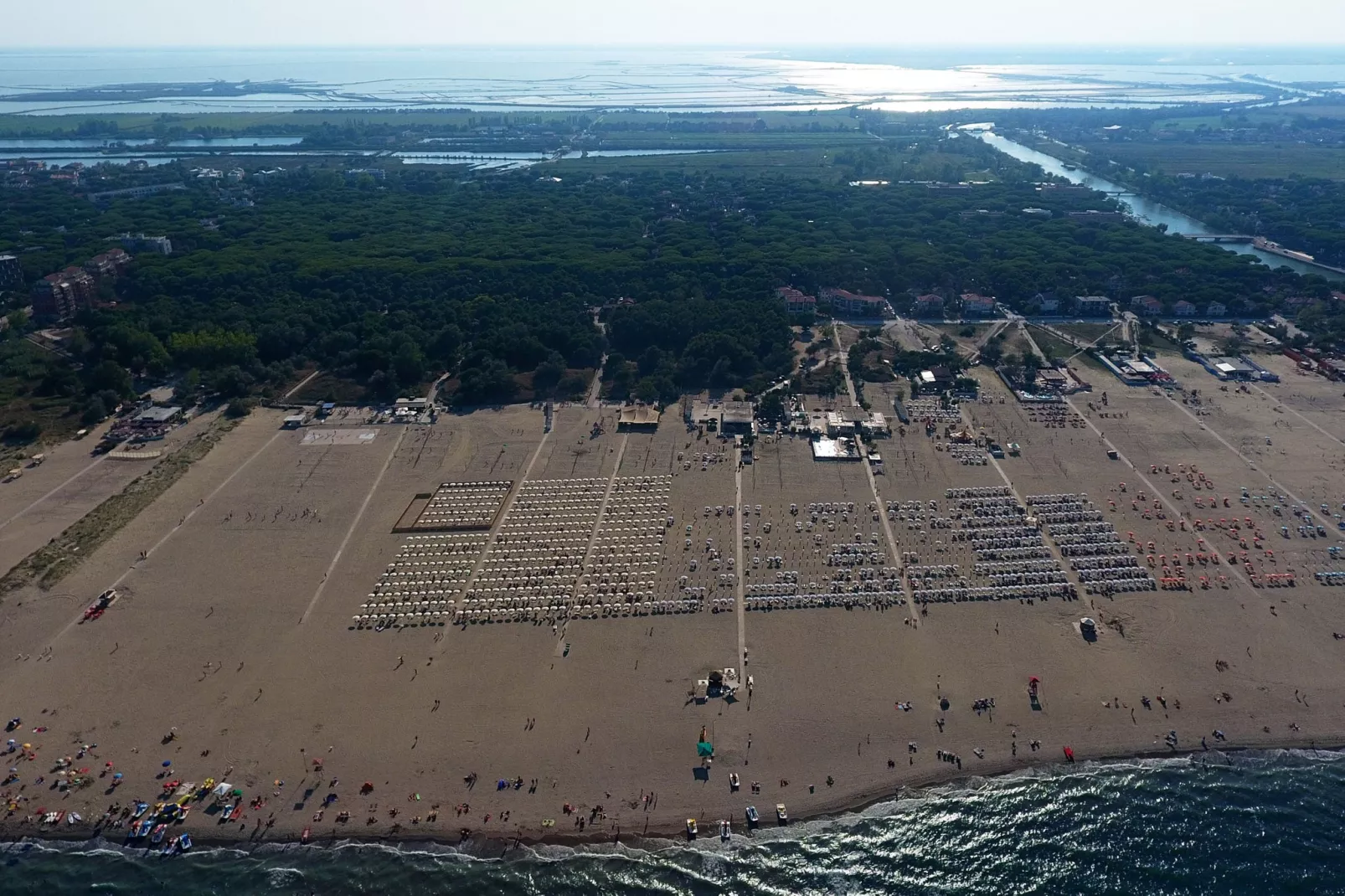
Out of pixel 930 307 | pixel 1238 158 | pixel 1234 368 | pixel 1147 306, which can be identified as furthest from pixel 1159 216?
pixel 1234 368

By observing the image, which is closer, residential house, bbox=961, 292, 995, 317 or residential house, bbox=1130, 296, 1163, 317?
residential house, bbox=1130, 296, 1163, 317

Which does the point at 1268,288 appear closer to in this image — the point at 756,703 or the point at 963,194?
the point at 963,194

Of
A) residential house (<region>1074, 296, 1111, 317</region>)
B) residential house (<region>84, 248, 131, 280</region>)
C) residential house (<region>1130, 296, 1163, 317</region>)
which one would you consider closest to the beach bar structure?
residential house (<region>1130, 296, 1163, 317</region>)

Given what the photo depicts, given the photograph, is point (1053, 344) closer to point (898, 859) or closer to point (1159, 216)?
point (898, 859)

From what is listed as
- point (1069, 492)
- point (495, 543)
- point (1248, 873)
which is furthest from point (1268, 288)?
point (495, 543)

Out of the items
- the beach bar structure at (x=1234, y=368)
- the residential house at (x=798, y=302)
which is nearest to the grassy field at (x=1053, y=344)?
the beach bar structure at (x=1234, y=368)

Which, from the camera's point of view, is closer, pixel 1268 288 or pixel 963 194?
pixel 1268 288

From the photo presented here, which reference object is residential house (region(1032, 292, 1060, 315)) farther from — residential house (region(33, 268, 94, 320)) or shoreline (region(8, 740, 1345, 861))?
residential house (region(33, 268, 94, 320))
